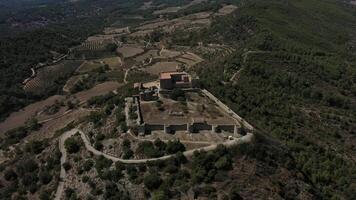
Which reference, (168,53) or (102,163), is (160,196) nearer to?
(102,163)

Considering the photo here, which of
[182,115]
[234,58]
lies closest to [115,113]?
[182,115]

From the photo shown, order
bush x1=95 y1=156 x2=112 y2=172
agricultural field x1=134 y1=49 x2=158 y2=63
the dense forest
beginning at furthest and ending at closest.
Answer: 1. agricultural field x1=134 y1=49 x2=158 y2=63
2. the dense forest
3. bush x1=95 y1=156 x2=112 y2=172

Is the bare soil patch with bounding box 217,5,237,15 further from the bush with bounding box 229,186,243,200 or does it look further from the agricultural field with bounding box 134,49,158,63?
the bush with bounding box 229,186,243,200

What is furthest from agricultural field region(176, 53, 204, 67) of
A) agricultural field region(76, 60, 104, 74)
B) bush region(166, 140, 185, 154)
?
bush region(166, 140, 185, 154)

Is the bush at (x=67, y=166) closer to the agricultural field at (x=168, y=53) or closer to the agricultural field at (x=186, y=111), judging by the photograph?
the agricultural field at (x=186, y=111)

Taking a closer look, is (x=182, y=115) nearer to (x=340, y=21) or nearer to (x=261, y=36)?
(x=261, y=36)

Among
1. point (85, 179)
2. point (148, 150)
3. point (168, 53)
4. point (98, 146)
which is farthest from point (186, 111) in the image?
point (168, 53)
